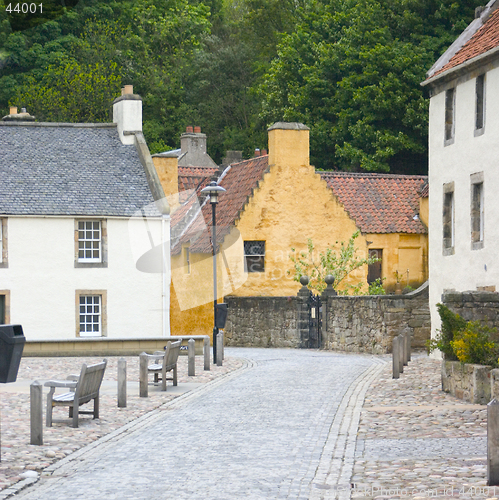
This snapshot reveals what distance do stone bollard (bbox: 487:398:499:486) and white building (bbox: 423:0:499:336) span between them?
15.6m

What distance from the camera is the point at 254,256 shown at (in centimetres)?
4028

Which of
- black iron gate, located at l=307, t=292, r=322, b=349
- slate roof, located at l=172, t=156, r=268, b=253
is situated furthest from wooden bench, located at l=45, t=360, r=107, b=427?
slate roof, located at l=172, t=156, r=268, b=253

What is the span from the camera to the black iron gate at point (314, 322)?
34.7 metres

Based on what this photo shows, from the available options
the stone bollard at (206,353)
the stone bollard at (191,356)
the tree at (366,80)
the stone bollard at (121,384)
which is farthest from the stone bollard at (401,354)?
the tree at (366,80)

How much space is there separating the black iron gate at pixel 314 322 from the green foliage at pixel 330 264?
132 inches

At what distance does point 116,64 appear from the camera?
212 ft

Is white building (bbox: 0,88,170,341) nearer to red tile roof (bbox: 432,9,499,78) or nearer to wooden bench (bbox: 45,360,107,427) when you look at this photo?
red tile roof (bbox: 432,9,499,78)

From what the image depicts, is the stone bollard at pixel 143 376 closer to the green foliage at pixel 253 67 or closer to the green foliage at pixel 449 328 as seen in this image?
the green foliage at pixel 449 328

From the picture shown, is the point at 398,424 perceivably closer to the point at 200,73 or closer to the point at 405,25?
the point at 405,25

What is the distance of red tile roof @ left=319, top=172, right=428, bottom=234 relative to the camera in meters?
42.0

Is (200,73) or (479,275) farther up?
(200,73)

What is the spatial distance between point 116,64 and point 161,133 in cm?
515

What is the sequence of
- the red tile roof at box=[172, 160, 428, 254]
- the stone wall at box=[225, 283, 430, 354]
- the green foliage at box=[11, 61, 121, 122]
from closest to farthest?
the stone wall at box=[225, 283, 430, 354], the red tile roof at box=[172, 160, 428, 254], the green foliage at box=[11, 61, 121, 122]

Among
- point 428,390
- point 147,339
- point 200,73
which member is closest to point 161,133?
point 200,73
